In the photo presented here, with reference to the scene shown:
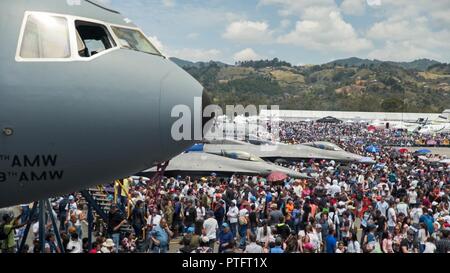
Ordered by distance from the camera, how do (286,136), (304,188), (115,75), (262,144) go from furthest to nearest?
(286,136), (262,144), (304,188), (115,75)

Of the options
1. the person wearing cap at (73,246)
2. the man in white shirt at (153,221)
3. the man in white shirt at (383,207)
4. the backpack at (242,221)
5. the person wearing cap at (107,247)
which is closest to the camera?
the person wearing cap at (107,247)

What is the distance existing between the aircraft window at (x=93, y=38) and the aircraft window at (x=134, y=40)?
16 centimetres

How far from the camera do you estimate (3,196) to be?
766 cm

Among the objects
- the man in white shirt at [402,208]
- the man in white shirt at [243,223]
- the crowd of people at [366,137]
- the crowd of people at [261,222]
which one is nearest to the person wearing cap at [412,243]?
the crowd of people at [261,222]

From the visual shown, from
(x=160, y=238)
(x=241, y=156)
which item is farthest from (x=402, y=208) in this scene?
(x=241, y=156)

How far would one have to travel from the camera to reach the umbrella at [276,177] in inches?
1204

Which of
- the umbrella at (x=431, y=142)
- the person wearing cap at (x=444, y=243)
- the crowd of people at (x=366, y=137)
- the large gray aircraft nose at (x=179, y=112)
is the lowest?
the umbrella at (x=431, y=142)

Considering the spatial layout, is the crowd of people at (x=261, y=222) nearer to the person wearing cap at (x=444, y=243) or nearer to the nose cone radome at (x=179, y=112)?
the person wearing cap at (x=444, y=243)

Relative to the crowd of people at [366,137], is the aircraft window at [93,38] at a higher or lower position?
higher

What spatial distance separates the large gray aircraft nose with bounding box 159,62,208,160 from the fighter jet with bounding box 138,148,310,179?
25.3 meters
